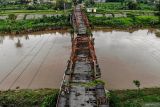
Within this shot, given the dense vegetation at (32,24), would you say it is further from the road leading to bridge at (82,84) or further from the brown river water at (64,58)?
the road leading to bridge at (82,84)

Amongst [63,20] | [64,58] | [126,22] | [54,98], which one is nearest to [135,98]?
[54,98]

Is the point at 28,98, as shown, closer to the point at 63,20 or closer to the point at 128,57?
the point at 128,57

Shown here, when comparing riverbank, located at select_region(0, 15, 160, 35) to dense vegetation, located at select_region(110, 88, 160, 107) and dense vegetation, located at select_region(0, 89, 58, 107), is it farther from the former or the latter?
dense vegetation, located at select_region(110, 88, 160, 107)

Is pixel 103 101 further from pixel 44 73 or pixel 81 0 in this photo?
pixel 81 0

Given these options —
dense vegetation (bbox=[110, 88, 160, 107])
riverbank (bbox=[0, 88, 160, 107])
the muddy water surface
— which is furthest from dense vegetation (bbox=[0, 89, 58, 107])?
the muddy water surface

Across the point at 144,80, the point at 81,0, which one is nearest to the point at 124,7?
the point at 81,0

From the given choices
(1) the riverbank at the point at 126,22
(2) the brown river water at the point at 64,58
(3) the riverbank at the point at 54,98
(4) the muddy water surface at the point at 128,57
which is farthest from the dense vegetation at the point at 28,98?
(1) the riverbank at the point at 126,22
